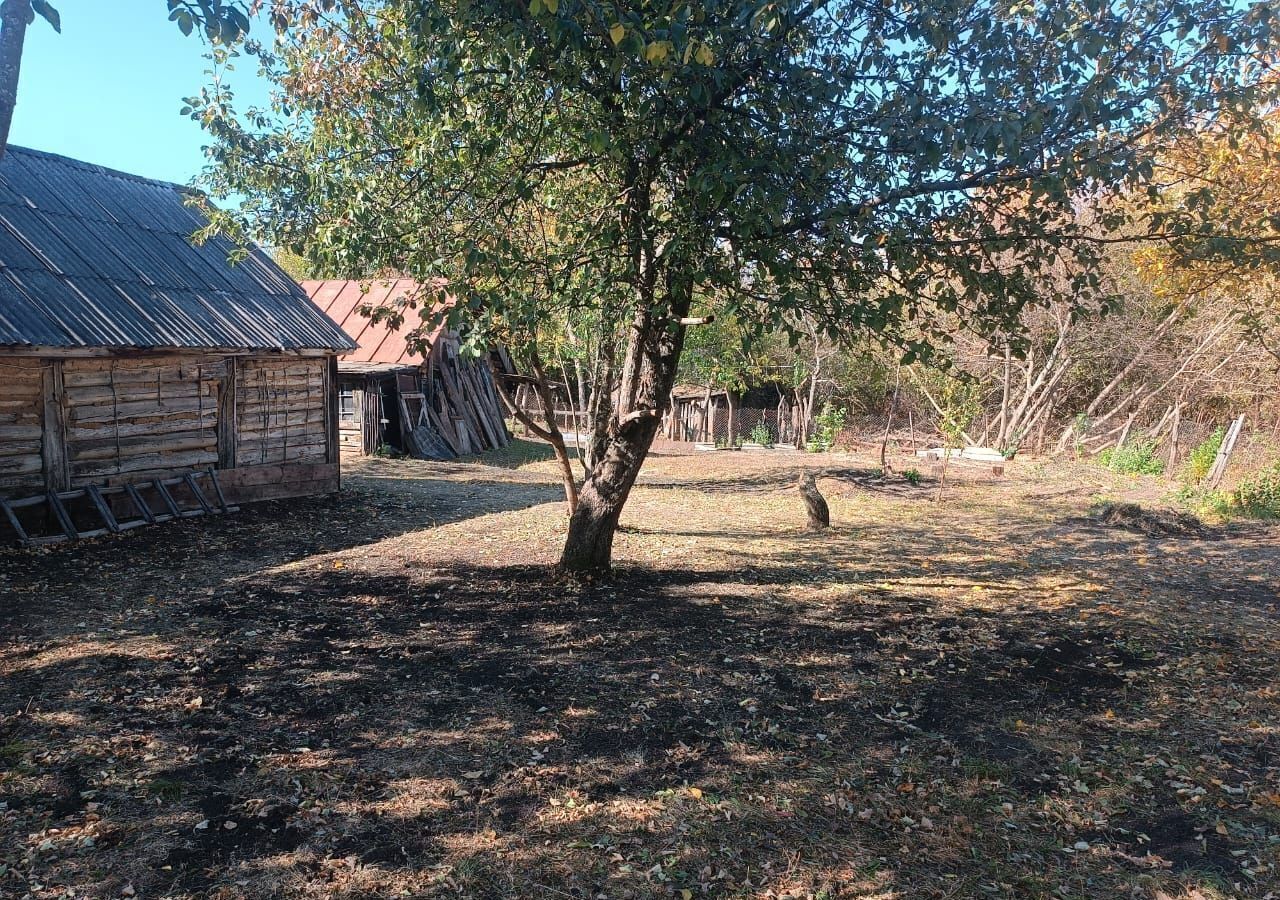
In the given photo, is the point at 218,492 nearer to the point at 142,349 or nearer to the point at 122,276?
the point at 142,349

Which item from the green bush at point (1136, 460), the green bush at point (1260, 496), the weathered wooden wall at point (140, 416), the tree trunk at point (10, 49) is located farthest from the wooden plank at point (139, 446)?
the green bush at point (1136, 460)

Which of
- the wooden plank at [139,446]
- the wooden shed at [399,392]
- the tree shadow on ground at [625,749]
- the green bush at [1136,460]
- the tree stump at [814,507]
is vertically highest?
the wooden shed at [399,392]

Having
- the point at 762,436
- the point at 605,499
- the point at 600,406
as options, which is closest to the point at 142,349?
the point at 600,406

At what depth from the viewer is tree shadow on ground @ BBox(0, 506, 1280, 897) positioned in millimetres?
3674

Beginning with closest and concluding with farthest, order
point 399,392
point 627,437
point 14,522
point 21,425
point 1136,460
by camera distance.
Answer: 1. point 627,437
2. point 14,522
3. point 21,425
4. point 1136,460
5. point 399,392

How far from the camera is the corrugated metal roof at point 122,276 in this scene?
9.88m

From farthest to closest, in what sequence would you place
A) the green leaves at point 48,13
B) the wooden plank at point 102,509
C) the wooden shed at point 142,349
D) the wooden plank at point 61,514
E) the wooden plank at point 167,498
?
the wooden plank at point 167,498, the wooden plank at point 102,509, the wooden shed at point 142,349, the wooden plank at point 61,514, the green leaves at point 48,13

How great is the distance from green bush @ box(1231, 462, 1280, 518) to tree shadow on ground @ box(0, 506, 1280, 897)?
643 centimetres

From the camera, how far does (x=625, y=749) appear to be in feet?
Answer: 15.7

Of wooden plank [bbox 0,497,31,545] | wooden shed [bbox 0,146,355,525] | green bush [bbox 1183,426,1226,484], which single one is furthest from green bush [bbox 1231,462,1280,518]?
wooden plank [bbox 0,497,31,545]

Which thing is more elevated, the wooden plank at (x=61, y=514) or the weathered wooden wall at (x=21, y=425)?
the weathered wooden wall at (x=21, y=425)

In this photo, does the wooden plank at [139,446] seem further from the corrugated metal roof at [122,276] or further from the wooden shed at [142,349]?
the corrugated metal roof at [122,276]

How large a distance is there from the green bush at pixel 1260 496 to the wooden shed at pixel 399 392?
15784 millimetres

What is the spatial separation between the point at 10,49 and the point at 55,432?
780 centimetres
